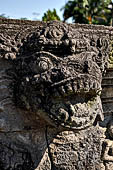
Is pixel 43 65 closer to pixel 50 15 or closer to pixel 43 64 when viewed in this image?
pixel 43 64

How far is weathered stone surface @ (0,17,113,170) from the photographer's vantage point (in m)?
1.73

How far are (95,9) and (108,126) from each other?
15620 millimetres

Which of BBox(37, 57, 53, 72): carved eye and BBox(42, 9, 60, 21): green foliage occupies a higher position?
BBox(42, 9, 60, 21): green foliage

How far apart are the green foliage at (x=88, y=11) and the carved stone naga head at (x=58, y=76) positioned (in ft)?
48.7

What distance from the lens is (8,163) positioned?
5.90 ft

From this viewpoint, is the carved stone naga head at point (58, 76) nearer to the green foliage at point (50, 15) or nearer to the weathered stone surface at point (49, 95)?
the weathered stone surface at point (49, 95)

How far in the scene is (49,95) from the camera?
5.71 ft

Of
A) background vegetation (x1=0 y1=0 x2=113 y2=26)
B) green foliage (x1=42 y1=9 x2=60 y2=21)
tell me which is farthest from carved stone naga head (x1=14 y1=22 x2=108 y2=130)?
background vegetation (x1=0 y1=0 x2=113 y2=26)

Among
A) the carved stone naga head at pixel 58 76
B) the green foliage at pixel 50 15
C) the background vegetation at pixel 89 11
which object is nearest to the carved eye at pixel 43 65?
the carved stone naga head at pixel 58 76

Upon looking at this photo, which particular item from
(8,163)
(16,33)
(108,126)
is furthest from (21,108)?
(108,126)

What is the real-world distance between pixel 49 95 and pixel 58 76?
0.15m

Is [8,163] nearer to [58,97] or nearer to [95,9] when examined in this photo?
[58,97]

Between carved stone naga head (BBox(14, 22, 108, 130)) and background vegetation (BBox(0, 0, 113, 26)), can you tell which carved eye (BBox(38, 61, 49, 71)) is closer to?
carved stone naga head (BBox(14, 22, 108, 130))

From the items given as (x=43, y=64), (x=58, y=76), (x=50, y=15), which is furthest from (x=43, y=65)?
(x=50, y=15)
